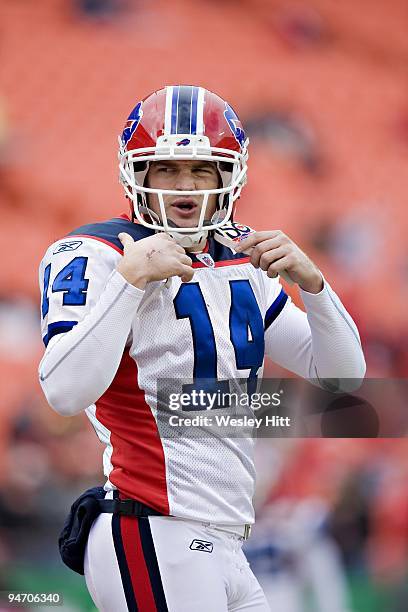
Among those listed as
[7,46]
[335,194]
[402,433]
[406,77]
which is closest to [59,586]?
[402,433]

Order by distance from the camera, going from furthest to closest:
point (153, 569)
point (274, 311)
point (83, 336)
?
1. point (274, 311)
2. point (153, 569)
3. point (83, 336)

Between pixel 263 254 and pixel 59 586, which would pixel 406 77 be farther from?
pixel 263 254

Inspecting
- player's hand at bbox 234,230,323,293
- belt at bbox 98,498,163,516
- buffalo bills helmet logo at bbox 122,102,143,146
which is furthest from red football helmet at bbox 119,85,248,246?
belt at bbox 98,498,163,516

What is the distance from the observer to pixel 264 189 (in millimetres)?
4258

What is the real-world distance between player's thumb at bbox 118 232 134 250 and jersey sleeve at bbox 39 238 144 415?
55 mm

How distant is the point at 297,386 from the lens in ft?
8.38

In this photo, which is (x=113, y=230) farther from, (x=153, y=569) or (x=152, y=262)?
(x=153, y=569)

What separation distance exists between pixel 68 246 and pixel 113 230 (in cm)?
9

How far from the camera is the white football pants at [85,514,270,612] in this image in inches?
64.6

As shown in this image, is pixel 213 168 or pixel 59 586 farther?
pixel 59 586

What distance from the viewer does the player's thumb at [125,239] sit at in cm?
163

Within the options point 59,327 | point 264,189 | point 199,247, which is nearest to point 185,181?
point 199,247

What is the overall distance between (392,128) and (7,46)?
1641mm

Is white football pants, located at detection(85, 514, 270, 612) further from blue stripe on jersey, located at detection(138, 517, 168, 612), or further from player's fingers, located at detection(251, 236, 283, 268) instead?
player's fingers, located at detection(251, 236, 283, 268)
